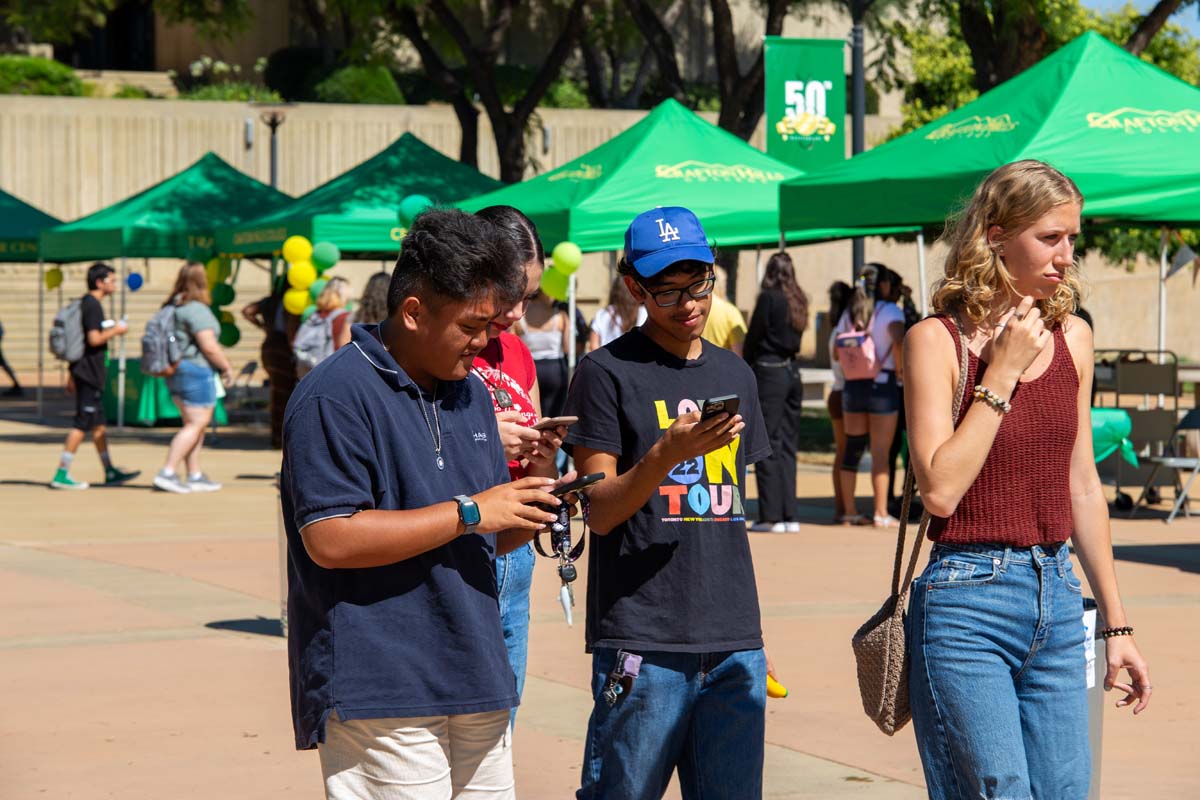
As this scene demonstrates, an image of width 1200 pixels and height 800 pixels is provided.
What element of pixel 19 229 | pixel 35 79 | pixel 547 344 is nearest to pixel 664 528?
pixel 547 344

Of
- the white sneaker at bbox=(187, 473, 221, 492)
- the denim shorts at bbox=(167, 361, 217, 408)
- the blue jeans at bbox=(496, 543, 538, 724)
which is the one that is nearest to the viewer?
the blue jeans at bbox=(496, 543, 538, 724)

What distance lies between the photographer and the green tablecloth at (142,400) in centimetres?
2083

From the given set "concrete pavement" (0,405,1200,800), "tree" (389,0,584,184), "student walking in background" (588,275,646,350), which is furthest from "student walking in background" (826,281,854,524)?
"tree" (389,0,584,184)

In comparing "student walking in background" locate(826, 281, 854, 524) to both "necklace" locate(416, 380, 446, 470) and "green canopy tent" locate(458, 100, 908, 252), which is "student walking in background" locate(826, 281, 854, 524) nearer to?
"green canopy tent" locate(458, 100, 908, 252)

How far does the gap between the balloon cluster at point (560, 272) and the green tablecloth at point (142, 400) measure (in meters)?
Answer: 9.29

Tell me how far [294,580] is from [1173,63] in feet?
116

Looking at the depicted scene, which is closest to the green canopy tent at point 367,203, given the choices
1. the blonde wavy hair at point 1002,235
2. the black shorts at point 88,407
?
the black shorts at point 88,407

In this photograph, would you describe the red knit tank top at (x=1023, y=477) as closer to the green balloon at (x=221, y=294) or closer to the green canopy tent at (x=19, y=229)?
the green balloon at (x=221, y=294)

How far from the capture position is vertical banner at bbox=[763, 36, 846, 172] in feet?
57.4

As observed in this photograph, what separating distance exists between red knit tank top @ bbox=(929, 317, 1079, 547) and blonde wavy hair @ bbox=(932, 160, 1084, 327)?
0.07 meters

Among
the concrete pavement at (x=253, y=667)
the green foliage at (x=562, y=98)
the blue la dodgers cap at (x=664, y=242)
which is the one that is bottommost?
the concrete pavement at (x=253, y=667)

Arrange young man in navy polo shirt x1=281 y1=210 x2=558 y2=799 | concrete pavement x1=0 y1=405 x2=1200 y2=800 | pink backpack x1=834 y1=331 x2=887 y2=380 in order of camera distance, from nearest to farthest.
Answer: young man in navy polo shirt x1=281 y1=210 x2=558 y2=799
concrete pavement x1=0 y1=405 x2=1200 y2=800
pink backpack x1=834 y1=331 x2=887 y2=380

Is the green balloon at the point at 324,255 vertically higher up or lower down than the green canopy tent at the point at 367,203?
lower down

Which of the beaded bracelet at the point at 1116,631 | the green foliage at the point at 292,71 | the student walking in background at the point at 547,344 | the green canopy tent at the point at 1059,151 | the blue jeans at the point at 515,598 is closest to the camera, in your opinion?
the beaded bracelet at the point at 1116,631
